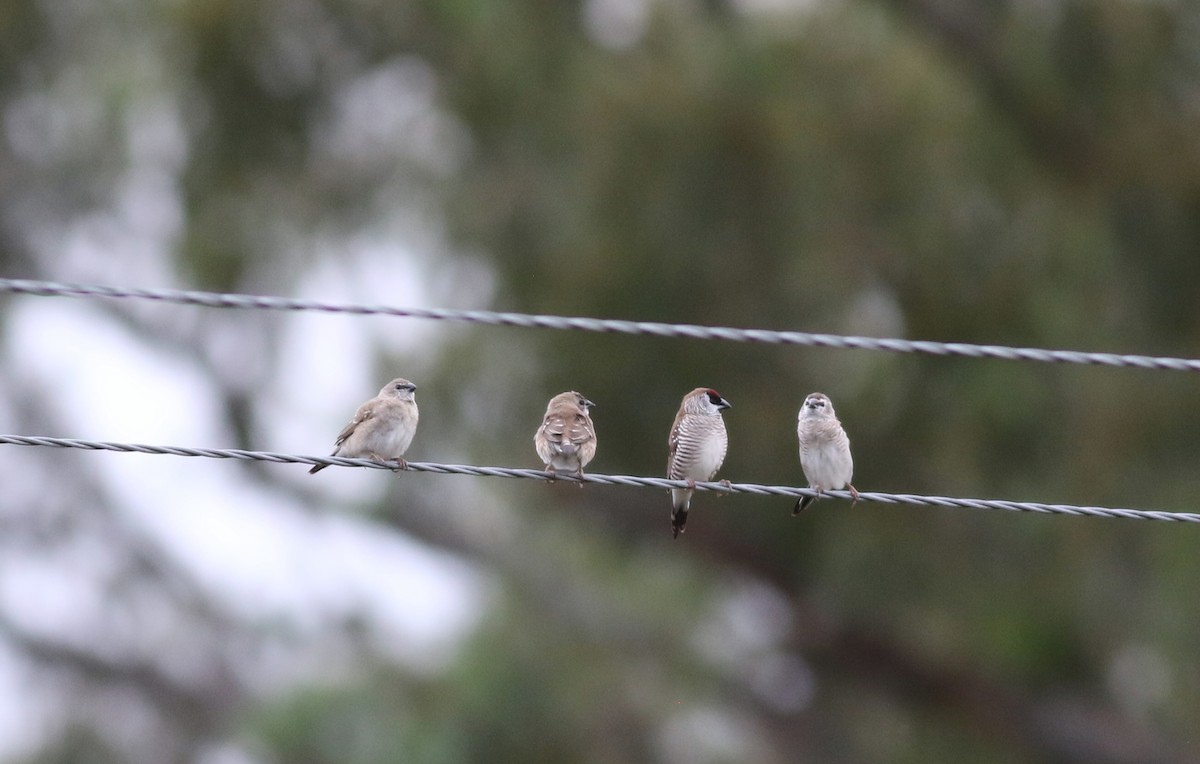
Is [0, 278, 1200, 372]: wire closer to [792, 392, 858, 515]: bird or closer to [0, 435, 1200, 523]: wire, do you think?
[0, 435, 1200, 523]: wire

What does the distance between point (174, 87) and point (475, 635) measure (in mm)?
4219

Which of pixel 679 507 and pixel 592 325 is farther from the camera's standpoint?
pixel 679 507

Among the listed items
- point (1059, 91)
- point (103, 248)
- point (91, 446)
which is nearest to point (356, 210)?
point (103, 248)

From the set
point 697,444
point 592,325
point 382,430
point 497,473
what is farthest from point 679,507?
point 592,325

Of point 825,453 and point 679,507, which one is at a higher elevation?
point 825,453

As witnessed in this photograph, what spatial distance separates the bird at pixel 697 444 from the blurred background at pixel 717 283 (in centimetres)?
247

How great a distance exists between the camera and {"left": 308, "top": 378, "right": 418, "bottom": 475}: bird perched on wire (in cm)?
739

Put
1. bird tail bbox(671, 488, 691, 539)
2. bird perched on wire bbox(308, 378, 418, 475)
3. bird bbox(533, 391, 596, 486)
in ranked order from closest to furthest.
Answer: bird bbox(533, 391, 596, 486) < bird perched on wire bbox(308, 378, 418, 475) < bird tail bbox(671, 488, 691, 539)

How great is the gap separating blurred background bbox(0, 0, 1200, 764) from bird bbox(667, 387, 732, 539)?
2472 millimetres

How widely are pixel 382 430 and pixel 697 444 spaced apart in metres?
1.47

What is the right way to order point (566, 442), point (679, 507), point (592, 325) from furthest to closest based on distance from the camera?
1. point (679, 507)
2. point (566, 442)
3. point (592, 325)

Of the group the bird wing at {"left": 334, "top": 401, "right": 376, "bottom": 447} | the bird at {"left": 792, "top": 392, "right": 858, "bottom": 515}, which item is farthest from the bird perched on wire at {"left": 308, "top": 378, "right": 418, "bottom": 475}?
the bird at {"left": 792, "top": 392, "right": 858, "bottom": 515}

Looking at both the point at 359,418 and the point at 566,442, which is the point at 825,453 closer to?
the point at 566,442

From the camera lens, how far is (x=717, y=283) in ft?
34.6
